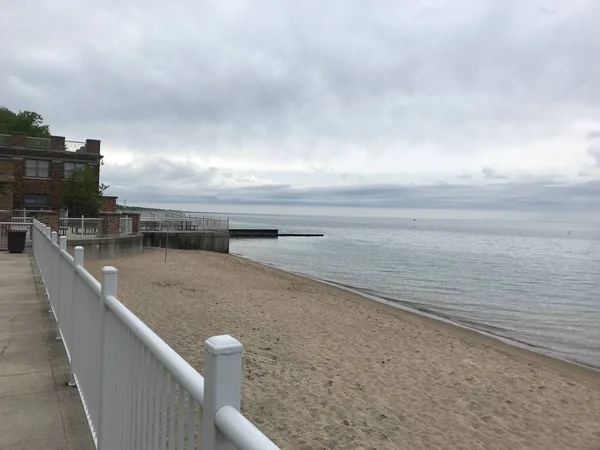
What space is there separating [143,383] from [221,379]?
107cm

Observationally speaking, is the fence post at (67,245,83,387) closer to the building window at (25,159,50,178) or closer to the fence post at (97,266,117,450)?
the fence post at (97,266,117,450)

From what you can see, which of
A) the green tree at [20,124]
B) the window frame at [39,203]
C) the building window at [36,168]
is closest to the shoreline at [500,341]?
the window frame at [39,203]

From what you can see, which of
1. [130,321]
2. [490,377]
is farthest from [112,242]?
[130,321]

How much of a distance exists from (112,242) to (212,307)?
11.9 m

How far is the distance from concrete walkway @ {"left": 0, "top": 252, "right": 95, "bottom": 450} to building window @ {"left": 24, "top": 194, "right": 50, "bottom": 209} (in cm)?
3308

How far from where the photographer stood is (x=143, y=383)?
90.4 inches

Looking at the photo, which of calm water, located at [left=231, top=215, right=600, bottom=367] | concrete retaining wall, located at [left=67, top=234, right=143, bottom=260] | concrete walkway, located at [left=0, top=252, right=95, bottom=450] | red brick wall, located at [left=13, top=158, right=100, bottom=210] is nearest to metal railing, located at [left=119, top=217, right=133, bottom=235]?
concrete retaining wall, located at [left=67, top=234, right=143, bottom=260]

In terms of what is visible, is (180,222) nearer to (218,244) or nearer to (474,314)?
(218,244)

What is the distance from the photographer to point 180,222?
133 feet

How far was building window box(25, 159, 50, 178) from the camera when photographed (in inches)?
1467

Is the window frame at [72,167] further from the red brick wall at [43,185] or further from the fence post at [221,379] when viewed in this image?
the fence post at [221,379]

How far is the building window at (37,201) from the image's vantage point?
121 ft

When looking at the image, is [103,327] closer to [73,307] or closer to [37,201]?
[73,307]

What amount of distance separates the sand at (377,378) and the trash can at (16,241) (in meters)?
4.75
